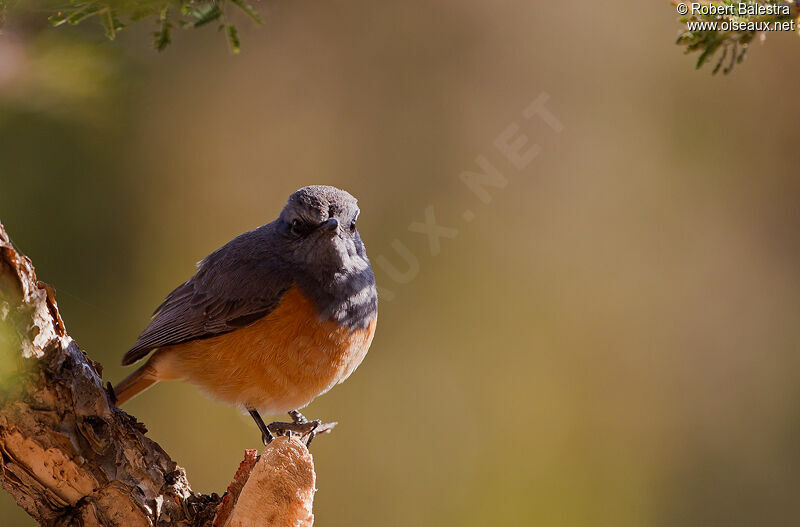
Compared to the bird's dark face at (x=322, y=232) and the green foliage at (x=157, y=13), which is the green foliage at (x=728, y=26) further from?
the bird's dark face at (x=322, y=232)

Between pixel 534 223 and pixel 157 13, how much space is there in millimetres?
4737

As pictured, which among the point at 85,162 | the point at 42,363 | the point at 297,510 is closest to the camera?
the point at 42,363

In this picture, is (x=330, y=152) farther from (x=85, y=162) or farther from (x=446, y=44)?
(x=85, y=162)

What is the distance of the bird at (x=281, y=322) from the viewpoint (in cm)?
286

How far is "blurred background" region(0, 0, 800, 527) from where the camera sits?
559 cm

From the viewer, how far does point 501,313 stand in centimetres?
584

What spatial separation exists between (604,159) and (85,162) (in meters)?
3.82

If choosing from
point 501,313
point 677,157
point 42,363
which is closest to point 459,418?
point 501,313

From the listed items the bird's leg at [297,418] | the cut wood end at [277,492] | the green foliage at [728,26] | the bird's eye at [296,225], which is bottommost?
the bird's leg at [297,418]

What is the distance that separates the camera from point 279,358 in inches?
112

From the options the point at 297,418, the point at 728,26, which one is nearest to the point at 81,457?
Answer: the point at 297,418

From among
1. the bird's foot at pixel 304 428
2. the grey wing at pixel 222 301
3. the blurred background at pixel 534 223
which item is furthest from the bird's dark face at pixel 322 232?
the blurred background at pixel 534 223

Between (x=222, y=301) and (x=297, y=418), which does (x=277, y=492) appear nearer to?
(x=222, y=301)

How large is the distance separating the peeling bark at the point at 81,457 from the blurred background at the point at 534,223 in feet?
10.9
